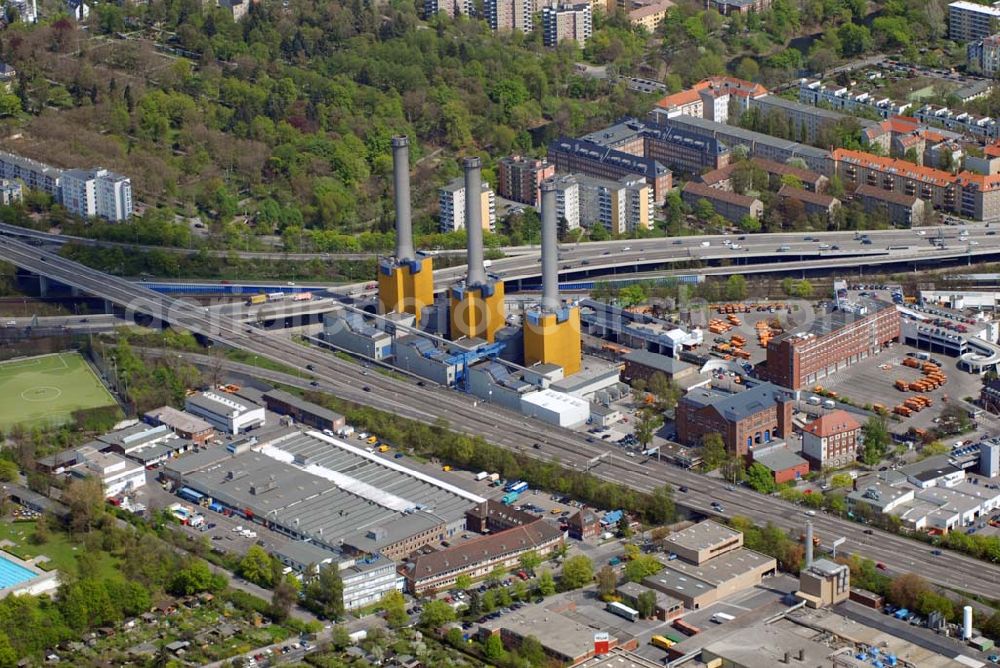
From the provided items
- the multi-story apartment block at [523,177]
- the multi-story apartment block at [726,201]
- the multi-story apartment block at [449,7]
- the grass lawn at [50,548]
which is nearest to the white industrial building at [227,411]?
the grass lawn at [50,548]

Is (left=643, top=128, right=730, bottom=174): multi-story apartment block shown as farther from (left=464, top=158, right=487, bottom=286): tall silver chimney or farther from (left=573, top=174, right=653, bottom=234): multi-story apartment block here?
(left=464, top=158, right=487, bottom=286): tall silver chimney

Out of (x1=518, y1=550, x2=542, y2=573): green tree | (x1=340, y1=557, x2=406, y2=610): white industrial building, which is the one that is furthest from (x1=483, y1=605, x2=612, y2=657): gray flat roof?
(x1=340, y1=557, x2=406, y2=610): white industrial building

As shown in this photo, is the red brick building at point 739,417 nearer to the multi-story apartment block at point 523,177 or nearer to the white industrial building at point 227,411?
the white industrial building at point 227,411

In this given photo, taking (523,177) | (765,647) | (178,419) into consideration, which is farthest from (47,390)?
(765,647)

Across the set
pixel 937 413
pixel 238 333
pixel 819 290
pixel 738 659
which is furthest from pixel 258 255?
pixel 738 659

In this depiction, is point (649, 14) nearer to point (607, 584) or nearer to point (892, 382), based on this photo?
point (892, 382)

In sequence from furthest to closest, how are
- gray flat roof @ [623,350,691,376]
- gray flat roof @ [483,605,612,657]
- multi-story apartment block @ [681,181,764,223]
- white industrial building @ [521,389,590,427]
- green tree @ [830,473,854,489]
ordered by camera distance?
multi-story apartment block @ [681,181,764,223]
gray flat roof @ [623,350,691,376]
white industrial building @ [521,389,590,427]
green tree @ [830,473,854,489]
gray flat roof @ [483,605,612,657]
